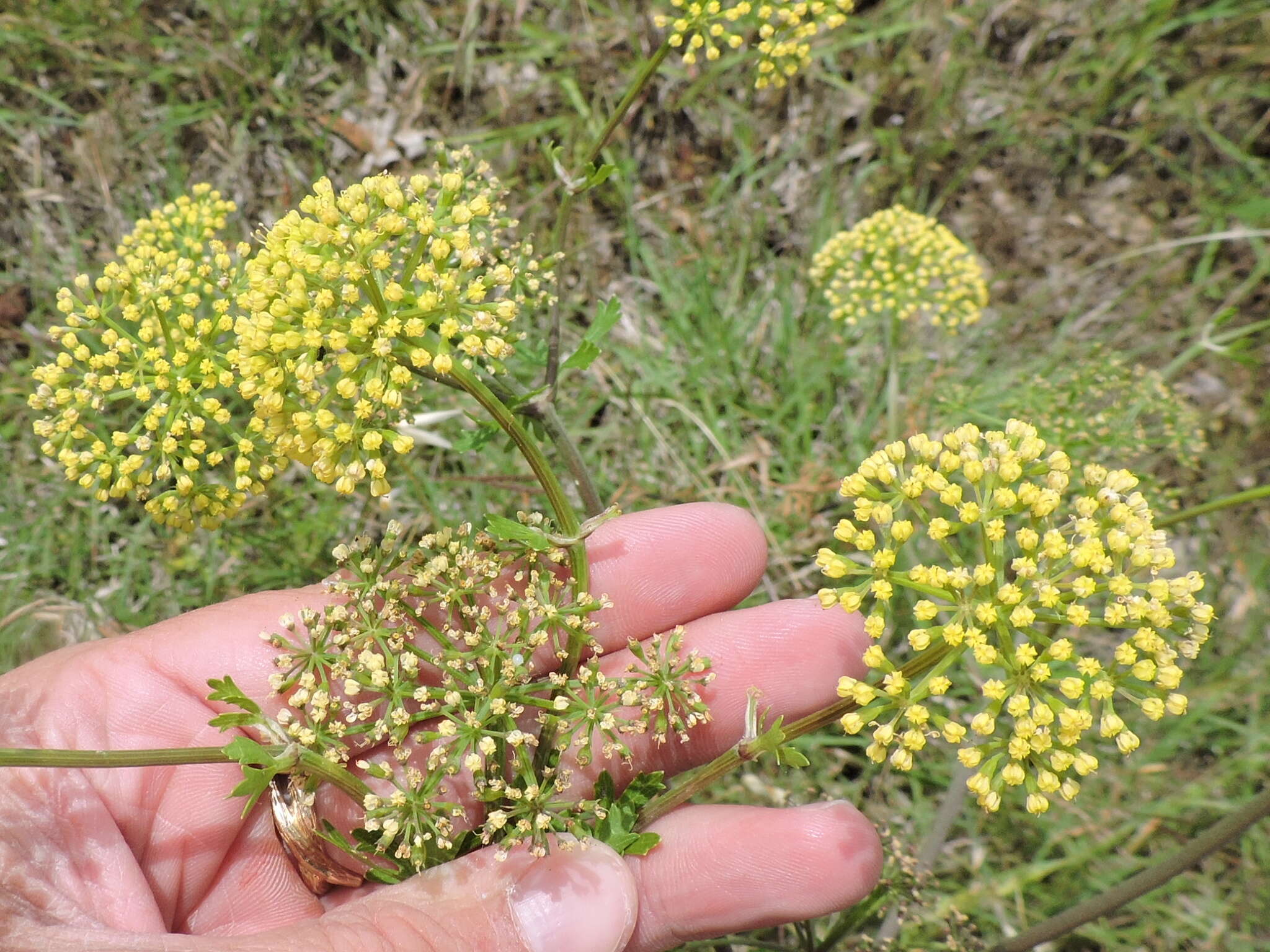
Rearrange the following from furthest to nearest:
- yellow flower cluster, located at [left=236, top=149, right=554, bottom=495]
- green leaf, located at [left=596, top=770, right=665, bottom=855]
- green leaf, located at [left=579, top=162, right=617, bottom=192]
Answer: green leaf, located at [left=596, top=770, right=665, bottom=855] < green leaf, located at [left=579, top=162, right=617, bottom=192] < yellow flower cluster, located at [left=236, top=149, right=554, bottom=495]

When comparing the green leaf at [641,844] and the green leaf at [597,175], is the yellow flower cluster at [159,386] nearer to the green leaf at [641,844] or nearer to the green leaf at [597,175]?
the green leaf at [597,175]

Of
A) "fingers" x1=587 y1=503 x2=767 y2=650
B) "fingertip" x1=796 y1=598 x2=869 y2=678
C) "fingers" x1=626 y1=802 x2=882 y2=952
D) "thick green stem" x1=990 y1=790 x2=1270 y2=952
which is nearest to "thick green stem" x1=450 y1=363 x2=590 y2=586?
"fingers" x1=587 y1=503 x2=767 y2=650

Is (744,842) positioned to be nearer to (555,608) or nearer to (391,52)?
(555,608)

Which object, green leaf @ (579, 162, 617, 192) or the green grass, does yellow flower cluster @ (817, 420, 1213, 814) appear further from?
the green grass

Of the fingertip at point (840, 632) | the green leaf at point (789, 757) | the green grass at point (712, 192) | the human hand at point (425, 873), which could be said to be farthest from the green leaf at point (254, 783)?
the green grass at point (712, 192)

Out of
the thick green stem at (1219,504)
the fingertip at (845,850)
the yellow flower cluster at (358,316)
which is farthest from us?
the fingertip at (845,850)

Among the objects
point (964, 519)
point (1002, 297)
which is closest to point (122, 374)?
point (964, 519)
